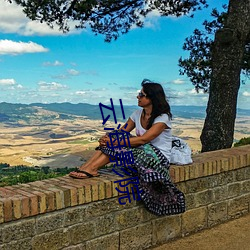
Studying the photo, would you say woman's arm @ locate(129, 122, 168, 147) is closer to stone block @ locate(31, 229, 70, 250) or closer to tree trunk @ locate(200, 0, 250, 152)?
stone block @ locate(31, 229, 70, 250)

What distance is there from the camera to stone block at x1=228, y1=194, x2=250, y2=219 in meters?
4.44

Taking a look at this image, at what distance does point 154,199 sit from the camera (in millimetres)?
3564

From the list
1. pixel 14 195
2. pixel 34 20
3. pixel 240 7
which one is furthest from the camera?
pixel 34 20

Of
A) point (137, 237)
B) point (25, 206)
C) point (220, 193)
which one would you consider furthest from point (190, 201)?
point (25, 206)

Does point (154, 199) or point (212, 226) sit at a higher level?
point (154, 199)

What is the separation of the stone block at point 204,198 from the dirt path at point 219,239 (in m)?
0.28

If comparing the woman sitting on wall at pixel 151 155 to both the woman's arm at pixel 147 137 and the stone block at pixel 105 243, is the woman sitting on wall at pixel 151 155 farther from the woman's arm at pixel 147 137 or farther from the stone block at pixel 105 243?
the stone block at pixel 105 243

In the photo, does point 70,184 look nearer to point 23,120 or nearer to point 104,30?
point 104,30

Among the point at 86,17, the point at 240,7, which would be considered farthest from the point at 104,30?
the point at 240,7

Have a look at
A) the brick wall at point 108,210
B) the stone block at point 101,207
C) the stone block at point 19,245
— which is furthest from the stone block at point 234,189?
the stone block at point 19,245

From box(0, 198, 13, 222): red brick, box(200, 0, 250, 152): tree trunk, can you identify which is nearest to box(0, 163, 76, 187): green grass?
box(0, 198, 13, 222): red brick

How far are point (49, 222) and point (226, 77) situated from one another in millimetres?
4663

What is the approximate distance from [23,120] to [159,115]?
29.5 m

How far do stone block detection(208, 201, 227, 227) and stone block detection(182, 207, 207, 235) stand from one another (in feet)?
0.27
